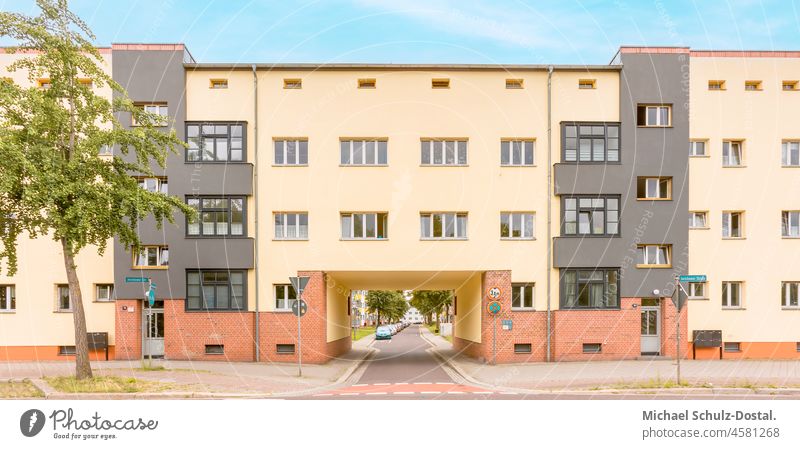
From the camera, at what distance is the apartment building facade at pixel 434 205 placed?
26.2 meters

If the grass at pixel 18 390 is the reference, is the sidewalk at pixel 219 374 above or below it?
below

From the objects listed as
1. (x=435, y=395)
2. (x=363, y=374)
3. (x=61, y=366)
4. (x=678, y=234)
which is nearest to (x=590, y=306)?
(x=678, y=234)

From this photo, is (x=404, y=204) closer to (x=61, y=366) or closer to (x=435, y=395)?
(x=435, y=395)

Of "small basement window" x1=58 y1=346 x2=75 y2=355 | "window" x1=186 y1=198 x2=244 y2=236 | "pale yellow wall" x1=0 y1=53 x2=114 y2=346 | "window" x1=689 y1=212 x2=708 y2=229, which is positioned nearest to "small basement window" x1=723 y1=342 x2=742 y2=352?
"window" x1=689 y1=212 x2=708 y2=229

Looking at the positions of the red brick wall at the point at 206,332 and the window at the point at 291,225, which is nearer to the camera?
the red brick wall at the point at 206,332

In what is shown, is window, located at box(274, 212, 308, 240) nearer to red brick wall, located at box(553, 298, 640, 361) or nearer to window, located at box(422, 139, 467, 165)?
window, located at box(422, 139, 467, 165)

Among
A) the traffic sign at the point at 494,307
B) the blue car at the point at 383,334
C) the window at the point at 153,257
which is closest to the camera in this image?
the traffic sign at the point at 494,307

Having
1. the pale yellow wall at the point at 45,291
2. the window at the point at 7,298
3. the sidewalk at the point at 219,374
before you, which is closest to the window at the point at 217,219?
the pale yellow wall at the point at 45,291

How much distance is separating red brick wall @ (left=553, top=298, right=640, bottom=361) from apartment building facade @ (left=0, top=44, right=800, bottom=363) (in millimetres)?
61

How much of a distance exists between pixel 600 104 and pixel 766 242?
9.51m

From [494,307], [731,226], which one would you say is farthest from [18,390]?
[731,226]

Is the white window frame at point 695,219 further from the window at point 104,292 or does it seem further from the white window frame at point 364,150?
the window at point 104,292

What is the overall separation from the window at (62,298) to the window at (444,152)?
1652 cm

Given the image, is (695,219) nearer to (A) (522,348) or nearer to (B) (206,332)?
(A) (522,348)
